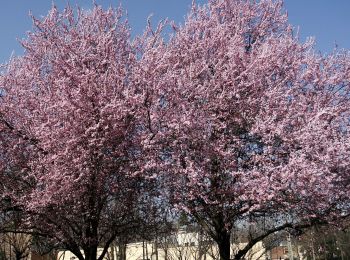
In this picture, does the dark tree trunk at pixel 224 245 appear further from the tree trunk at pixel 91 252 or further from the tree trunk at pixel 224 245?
the tree trunk at pixel 91 252

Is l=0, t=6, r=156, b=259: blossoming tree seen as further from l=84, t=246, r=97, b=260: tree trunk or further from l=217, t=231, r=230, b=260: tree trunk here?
l=217, t=231, r=230, b=260: tree trunk

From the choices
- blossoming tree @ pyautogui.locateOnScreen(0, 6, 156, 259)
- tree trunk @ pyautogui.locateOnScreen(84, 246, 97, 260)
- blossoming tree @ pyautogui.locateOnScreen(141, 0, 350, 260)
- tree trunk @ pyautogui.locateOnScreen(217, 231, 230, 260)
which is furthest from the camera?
tree trunk @ pyautogui.locateOnScreen(217, 231, 230, 260)

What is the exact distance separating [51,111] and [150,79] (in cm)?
235

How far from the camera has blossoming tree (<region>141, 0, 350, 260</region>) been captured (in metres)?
10.2

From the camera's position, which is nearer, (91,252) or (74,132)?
(74,132)

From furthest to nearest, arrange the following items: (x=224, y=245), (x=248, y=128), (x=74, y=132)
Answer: (x=224, y=245) → (x=248, y=128) → (x=74, y=132)

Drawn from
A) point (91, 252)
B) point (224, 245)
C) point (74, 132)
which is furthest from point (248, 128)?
point (91, 252)

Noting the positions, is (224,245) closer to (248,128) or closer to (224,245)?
(224,245)

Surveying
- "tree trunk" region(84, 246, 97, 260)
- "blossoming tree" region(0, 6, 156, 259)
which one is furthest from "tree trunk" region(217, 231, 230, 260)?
"tree trunk" region(84, 246, 97, 260)

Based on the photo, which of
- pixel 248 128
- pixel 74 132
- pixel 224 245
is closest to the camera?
pixel 74 132

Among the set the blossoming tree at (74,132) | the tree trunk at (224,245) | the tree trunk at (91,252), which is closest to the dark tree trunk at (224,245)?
the tree trunk at (224,245)

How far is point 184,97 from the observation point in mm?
11117

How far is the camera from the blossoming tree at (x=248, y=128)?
402 inches

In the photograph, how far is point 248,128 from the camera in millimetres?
11258
